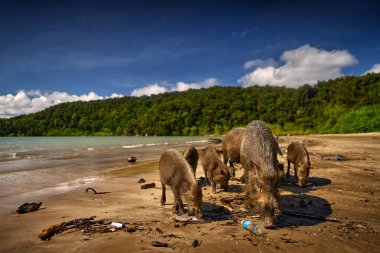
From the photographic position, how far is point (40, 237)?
6.20 meters

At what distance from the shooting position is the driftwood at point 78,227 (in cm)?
627

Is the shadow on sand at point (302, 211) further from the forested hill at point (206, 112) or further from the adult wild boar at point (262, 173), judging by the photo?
the forested hill at point (206, 112)

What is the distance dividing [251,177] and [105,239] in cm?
339

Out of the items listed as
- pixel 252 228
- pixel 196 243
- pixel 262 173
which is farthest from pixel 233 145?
pixel 196 243

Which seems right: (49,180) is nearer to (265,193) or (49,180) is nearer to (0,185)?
(0,185)

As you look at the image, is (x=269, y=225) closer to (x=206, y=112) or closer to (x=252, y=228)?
(x=252, y=228)

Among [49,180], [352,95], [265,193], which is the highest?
[352,95]

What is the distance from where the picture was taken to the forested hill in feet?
317

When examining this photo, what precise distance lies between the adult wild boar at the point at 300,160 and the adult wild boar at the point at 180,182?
566cm

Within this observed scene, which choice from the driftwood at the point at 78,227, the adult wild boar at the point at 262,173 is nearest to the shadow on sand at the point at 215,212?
the adult wild boar at the point at 262,173

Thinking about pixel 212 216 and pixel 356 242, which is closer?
pixel 356 242

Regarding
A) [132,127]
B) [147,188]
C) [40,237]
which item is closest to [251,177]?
[40,237]

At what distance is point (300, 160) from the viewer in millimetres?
12148

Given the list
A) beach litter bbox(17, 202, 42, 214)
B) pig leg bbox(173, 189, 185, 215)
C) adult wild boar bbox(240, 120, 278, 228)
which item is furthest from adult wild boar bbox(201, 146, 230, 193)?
beach litter bbox(17, 202, 42, 214)
